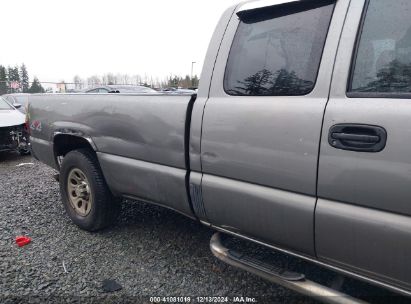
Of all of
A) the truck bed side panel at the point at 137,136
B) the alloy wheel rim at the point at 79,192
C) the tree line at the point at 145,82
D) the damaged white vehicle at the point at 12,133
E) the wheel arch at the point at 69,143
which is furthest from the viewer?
the tree line at the point at 145,82

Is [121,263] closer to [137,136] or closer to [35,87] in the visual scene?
[137,136]

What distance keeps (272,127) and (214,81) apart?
0.59m

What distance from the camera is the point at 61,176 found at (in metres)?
3.86

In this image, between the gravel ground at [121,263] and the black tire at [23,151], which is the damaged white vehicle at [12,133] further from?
the gravel ground at [121,263]

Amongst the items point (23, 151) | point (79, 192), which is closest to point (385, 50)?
point (79, 192)

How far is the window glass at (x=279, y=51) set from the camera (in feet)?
6.48

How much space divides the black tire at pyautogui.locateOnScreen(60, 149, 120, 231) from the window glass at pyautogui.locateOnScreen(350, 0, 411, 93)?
2.40 metres

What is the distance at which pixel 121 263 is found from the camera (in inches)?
123

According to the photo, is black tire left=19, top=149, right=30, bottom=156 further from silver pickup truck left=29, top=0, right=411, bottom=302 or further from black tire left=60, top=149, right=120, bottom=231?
silver pickup truck left=29, top=0, right=411, bottom=302

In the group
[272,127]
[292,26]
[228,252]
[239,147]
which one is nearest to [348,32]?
[292,26]

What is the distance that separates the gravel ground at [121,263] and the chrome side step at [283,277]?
0.43 metres

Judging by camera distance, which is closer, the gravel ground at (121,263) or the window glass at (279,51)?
the window glass at (279,51)

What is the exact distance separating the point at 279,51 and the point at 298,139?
0.56 meters

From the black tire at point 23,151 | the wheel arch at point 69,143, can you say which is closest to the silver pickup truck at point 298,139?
the wheel arch at point 69,143
